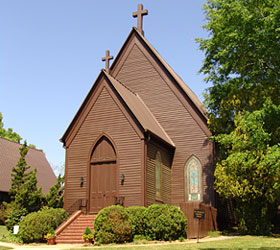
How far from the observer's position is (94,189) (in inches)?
961

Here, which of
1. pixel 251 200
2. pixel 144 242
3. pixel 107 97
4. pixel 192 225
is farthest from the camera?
pixel 107 97

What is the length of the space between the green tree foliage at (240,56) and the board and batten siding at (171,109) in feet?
5.54

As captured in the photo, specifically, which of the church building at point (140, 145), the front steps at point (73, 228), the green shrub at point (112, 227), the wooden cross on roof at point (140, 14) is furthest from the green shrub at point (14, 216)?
the wooden cross on roof at point (140, 14)

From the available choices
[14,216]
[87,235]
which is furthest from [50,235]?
[14,216]

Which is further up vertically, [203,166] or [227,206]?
[203,166]

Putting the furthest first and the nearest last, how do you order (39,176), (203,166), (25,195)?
(39,176) < (25,195) < (203,166)

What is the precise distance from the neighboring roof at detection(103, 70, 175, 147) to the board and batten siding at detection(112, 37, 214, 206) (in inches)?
18.6

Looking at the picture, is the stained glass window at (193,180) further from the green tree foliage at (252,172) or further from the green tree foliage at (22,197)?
the green tree foliage at (22,197)

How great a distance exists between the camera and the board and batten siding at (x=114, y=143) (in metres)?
23.3

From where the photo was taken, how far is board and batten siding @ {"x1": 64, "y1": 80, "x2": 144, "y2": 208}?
2333 centimetres

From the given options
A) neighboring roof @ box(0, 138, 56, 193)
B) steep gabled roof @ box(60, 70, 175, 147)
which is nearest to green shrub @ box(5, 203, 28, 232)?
steep gabled roof @ box(60, 70, 175, 147)

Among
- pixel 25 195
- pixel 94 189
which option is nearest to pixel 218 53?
pixel 94 189

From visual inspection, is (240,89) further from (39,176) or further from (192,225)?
(39,176)

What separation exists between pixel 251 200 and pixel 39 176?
24.9 m
